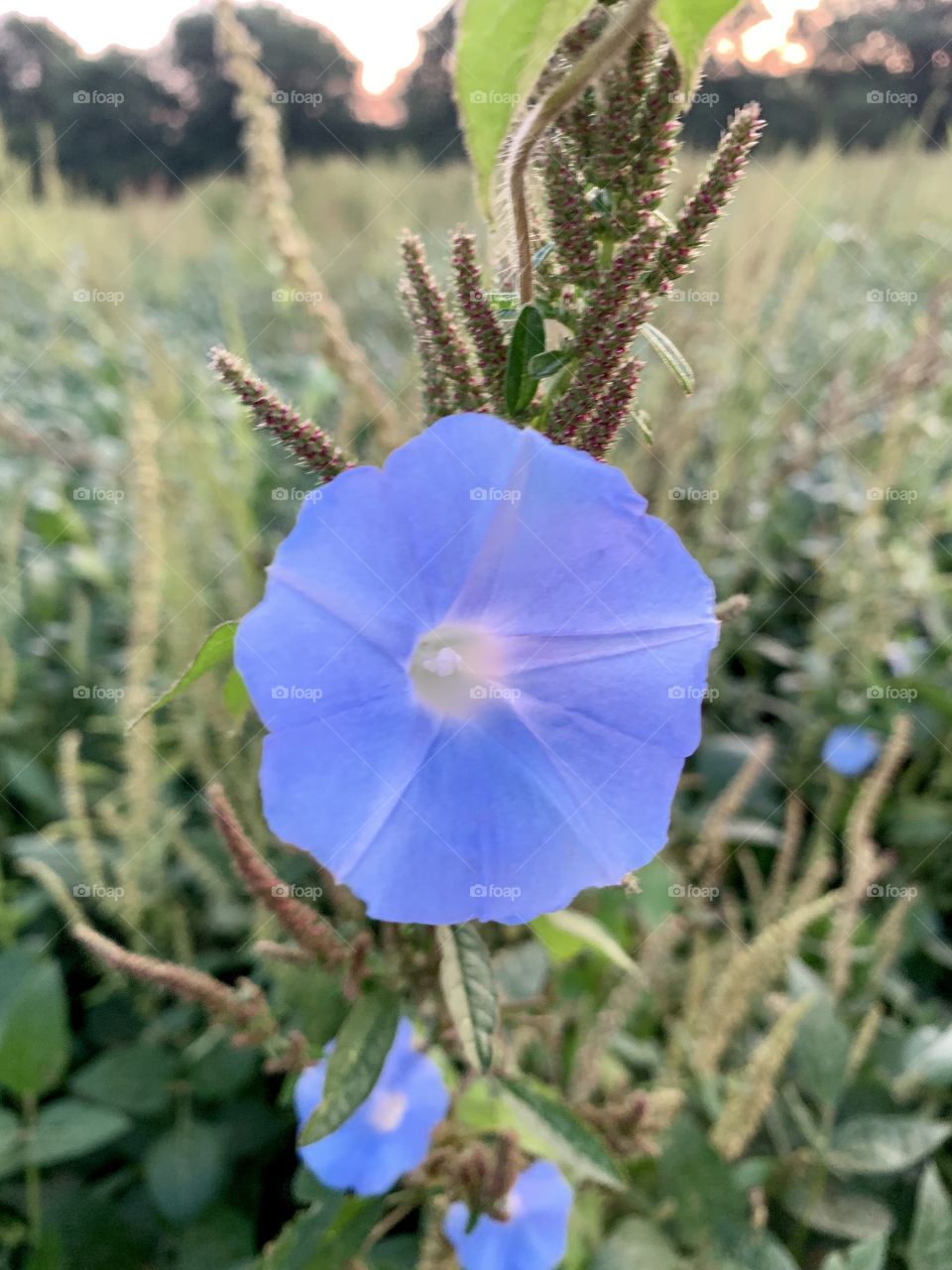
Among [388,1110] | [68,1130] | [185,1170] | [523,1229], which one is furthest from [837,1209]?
[68,1130]

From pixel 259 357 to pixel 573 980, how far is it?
9.21ft

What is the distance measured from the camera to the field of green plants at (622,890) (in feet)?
3.16

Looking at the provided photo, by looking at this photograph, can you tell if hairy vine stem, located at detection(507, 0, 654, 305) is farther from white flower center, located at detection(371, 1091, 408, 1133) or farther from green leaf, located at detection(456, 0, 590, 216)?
white flower center, located at detection(371, 1091, 408, 1133)

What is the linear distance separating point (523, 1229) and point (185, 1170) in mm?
429

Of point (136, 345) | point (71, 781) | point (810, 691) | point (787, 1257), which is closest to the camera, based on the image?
point (787, 1257)

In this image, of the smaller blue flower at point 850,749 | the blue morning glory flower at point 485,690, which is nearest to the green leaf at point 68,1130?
the blue morning glory flower at point 485,690

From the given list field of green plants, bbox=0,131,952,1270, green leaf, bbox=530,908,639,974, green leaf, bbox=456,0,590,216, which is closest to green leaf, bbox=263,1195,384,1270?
field of green plants, bbox=0,131,952,1270

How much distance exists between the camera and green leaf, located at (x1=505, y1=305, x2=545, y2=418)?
1.59 feet

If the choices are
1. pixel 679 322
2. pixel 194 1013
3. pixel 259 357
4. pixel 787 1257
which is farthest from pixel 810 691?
pixel 259 357

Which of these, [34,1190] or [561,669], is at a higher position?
[561,669]

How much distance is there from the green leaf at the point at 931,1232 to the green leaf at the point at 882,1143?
7 cm

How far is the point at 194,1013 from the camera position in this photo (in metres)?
1.19

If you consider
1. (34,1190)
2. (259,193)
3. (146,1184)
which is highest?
(259,193)

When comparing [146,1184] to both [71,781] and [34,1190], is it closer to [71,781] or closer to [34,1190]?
[34,1190]
